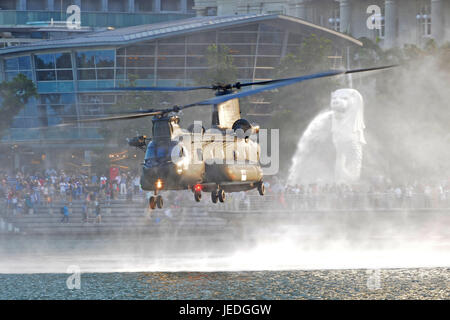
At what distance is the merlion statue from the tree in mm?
27005

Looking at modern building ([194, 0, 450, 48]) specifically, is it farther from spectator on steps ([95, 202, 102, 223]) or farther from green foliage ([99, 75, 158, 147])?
spectator on steps ([95, 202, 102, 223])

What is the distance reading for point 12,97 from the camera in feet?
316

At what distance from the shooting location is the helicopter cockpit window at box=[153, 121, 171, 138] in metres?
40.2

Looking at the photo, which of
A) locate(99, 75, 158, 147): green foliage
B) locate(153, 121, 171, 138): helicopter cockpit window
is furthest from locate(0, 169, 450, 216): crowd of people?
locate(153, 121, 171, 138): helicopter cockpit window

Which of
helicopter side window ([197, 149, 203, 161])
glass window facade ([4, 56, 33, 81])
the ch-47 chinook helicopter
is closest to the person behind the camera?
the ch-47 chinook helicopter

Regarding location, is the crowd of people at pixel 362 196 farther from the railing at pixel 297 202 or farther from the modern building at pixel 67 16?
the modern building at pixel 67 16

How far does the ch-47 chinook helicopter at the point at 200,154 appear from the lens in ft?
129

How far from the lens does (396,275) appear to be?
86188mm

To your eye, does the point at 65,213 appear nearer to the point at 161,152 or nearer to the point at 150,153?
the point at 150,153

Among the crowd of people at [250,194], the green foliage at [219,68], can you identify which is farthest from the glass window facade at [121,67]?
the crowd of people at [250,194]

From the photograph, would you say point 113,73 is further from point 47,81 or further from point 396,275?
point 396,275

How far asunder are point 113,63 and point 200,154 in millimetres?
70622

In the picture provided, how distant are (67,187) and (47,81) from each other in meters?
36.9
